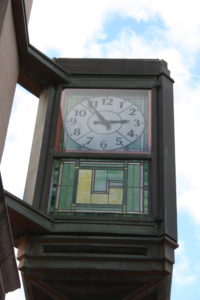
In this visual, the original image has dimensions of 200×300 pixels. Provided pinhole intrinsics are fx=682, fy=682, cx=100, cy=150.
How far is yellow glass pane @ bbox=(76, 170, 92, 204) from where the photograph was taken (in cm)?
1006

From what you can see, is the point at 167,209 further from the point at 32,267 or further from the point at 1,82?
the point at 1,82

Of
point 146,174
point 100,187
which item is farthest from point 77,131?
point 146,174

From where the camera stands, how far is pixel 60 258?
9.51 m

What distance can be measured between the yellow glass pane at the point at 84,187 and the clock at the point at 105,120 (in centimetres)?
48

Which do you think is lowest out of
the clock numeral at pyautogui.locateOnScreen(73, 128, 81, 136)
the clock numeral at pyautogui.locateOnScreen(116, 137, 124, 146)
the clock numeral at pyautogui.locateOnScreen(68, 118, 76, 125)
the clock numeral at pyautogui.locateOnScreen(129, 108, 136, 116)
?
the clock numeral at pyautogui.locateOnScreen(116, 137, 124, 146)

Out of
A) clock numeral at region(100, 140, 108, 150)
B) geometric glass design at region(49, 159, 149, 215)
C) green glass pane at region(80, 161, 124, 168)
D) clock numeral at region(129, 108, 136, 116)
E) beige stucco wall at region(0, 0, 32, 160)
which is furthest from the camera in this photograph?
clock numeral at region(129, 108, 136, 116)

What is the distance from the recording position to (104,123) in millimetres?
11086

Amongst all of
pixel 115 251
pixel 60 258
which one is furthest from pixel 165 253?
pixel 60 258

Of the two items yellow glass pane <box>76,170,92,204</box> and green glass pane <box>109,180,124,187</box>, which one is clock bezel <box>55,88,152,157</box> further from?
green glass pane <box>109,180,124,187</box>

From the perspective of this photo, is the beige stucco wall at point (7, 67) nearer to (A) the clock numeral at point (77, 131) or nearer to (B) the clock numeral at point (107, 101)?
(A) the clock numeral at point (77, 131)

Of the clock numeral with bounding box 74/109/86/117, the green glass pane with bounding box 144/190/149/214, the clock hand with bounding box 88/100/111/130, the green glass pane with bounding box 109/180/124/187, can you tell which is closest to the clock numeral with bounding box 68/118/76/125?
the clock numeral with bounding box 74/109/86/117

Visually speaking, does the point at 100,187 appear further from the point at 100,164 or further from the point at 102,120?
the point at 102,120

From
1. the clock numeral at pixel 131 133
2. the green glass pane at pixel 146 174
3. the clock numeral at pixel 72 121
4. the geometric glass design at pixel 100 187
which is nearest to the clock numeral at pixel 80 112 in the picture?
the clock numeral at pixel 72 121

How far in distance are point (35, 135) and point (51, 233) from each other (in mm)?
2124
